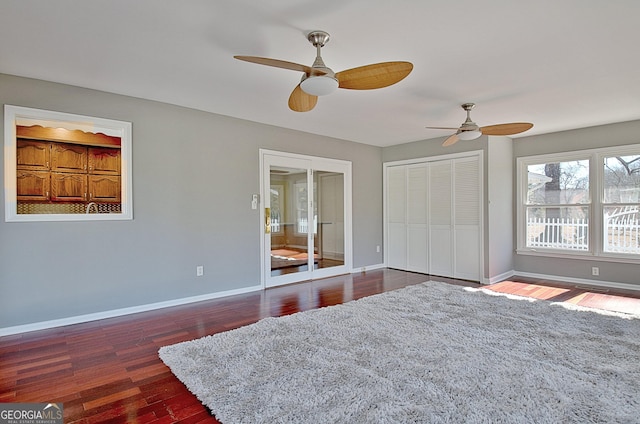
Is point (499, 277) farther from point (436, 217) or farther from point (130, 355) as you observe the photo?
point (130, 355)

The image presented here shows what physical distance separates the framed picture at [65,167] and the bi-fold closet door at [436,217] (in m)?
4.67

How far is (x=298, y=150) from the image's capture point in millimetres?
5551

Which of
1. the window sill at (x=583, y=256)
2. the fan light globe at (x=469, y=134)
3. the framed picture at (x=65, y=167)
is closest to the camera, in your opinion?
the framed picture at (x=65, y=167)

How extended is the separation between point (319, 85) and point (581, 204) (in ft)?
16.8

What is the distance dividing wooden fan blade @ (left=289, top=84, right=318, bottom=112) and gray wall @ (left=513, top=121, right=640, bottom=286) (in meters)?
4.65

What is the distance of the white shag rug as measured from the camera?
1928 mm

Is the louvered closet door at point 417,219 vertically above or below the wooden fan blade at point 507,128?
below

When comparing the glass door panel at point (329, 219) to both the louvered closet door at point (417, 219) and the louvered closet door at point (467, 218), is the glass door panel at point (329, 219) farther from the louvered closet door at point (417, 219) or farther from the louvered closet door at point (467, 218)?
the louvered closet door at point (467, 218)

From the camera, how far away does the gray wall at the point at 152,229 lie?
3.35 meters

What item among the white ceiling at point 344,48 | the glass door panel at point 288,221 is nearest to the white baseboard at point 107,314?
the glass door panel at point 288,221

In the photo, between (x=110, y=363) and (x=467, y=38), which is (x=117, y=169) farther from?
(x=467, y=38)

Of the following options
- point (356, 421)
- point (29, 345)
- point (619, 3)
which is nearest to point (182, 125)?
point (29, 345)

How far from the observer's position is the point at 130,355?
2.79 m

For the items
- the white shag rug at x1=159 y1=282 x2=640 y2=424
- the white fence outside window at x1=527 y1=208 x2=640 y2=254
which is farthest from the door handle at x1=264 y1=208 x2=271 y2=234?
the white fence outside window at x1=527 y1=208 x2=640 y2=254
